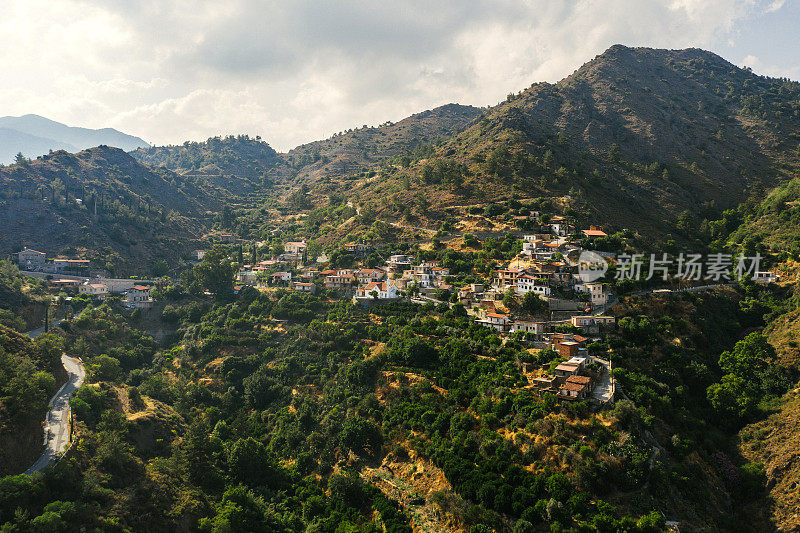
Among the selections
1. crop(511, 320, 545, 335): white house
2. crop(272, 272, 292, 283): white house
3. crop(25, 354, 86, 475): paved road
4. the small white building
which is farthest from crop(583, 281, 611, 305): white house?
crop(25, 354, 86, 475): paved road

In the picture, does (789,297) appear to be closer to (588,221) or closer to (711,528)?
(588,221)

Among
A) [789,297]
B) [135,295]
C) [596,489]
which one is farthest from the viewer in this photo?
[135,295]

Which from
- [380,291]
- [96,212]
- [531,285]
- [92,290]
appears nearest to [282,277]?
[380,291]

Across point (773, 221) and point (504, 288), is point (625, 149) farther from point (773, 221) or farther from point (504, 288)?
point (504, 288)

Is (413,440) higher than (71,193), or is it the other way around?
(71,193)

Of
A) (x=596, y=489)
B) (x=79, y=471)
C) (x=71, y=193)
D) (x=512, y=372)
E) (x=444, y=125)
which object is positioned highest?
(x=444, y=125)

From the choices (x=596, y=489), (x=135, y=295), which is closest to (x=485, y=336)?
(x=596, y=489)
